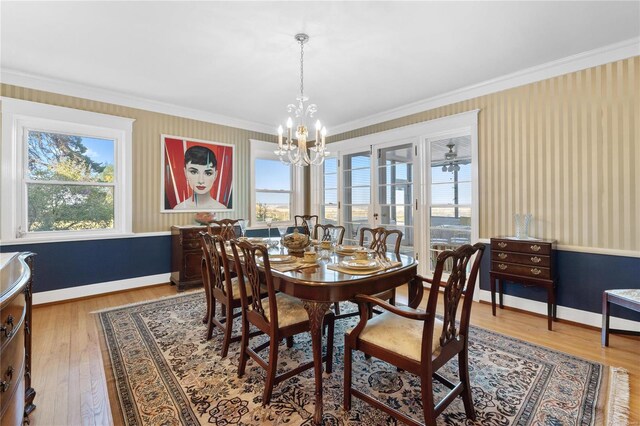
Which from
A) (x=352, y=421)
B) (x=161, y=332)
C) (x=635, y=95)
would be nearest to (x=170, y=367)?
(x=161, y=332)

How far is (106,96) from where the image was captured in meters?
3.80

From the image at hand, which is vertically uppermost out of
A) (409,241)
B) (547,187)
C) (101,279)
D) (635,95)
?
(635,95)

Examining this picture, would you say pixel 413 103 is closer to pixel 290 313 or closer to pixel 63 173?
pixel 290 313

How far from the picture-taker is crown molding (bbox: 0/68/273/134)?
3279 millimetres

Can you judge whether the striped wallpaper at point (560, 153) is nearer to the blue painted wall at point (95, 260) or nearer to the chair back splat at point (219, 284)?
the blue painted wall at point (95, 260)

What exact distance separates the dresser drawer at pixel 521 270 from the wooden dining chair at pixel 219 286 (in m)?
2.68

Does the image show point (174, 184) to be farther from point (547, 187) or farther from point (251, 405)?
point (547, 187)

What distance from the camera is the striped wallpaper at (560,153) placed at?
8.89ft

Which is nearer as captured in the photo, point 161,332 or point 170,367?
point 170,367

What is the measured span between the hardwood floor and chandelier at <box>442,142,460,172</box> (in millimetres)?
1791

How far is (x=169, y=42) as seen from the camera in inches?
103

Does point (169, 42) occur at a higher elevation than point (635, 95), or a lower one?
higher

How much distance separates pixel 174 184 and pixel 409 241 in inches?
145

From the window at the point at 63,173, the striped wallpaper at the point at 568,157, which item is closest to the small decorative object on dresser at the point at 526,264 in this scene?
the striped wallpaper at the point at 568,157
